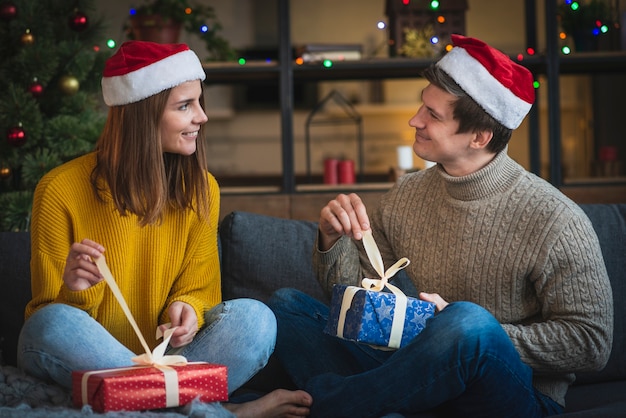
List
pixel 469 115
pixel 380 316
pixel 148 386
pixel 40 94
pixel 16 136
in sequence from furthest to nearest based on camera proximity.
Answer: pixel 40 94 → pixel 16 136 → pixel 469 115 → pixel 380 316 → pixel 148 386

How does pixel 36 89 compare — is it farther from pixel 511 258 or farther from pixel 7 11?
pixel 511 258

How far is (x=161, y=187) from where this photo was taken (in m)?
1.91

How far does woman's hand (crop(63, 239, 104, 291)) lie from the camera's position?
163 centimetres

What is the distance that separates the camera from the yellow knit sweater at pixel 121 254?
1.83 meters

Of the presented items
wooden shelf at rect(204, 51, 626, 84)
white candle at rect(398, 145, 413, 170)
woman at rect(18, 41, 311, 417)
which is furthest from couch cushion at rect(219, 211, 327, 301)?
white candle at rect(398, 145, 413, 170)

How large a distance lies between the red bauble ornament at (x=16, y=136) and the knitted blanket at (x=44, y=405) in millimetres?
1302

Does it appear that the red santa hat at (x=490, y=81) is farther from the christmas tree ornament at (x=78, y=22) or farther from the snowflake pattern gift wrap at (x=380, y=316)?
the christmas tree ornament at (x=78, y=22)

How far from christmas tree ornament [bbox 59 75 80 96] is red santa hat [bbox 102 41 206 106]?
3.98 feet

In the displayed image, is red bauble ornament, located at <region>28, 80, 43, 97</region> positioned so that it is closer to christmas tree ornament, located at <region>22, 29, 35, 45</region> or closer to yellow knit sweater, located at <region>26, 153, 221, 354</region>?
christmas tree ornament, located at <region>22, 29, 35, 45</region>

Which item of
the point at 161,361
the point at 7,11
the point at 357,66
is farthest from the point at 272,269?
the point at 357,66

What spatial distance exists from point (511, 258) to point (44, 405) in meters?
0.96

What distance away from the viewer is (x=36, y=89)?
3.08m

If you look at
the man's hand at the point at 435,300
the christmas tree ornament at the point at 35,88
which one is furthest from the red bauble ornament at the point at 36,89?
the man's hand at the point at 435,300

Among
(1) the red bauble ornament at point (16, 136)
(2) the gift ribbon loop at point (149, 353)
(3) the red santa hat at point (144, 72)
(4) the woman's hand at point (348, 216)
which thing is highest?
(3) the red santa hat at point (144, 72)
